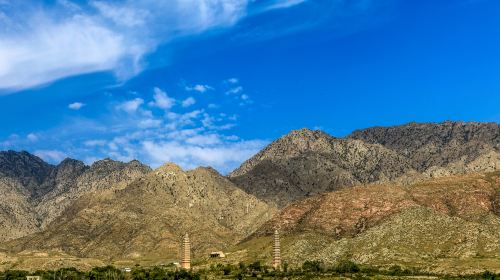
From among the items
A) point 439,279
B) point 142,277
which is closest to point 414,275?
point 439,279

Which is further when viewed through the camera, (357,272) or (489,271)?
(357,272)

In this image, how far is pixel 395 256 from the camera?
198 metres

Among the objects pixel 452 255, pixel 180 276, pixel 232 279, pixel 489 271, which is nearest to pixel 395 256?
pixel 452 255

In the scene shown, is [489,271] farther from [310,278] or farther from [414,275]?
[310,278]

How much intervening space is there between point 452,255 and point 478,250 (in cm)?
763

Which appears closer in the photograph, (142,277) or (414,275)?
(414,275)

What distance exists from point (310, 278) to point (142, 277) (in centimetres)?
5119

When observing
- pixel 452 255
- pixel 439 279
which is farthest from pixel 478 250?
pixel 439 279

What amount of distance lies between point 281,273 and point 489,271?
54395mm

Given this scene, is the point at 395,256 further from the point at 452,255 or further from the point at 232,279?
the point at 232,279

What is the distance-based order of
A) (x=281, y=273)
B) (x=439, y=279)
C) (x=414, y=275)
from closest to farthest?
(x=439, y=279) → (x=414, y=275) → (x=281, y=273)

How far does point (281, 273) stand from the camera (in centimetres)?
18762

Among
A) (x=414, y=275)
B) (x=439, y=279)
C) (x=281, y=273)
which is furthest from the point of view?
(x=281, y=273)

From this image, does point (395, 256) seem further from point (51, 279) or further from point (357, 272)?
point (51, 279)
